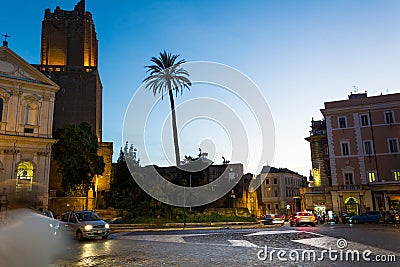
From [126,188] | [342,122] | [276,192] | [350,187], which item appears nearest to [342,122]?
[342,122]

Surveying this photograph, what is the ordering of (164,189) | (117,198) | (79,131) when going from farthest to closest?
(79,131) → (117,198) → (164,189)

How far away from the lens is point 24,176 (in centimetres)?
3547

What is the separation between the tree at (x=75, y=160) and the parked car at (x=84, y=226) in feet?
61.6

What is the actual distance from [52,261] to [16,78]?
1246 inches

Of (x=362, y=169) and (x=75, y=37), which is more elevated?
(x=75, y=37)

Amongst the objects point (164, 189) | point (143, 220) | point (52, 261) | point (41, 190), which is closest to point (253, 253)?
point (52, 261)

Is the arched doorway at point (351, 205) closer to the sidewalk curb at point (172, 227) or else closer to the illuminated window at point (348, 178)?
the illuminated window at point (348, 178)

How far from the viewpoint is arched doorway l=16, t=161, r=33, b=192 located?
34844 mm

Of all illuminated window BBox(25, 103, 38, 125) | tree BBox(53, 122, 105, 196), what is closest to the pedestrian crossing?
tree BBox(53, 122, 105, 196)

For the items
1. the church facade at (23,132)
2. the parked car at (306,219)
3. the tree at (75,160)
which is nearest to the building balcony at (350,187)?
the parked car at (306,219)

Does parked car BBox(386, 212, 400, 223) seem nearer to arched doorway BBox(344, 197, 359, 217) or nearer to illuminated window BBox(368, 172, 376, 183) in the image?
arched doorway BBox(344, 197, 359, 217)

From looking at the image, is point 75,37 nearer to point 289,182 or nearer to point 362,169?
point 362,169

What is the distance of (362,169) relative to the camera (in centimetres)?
4206

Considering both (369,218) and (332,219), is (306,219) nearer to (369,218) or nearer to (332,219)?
(369,218)
